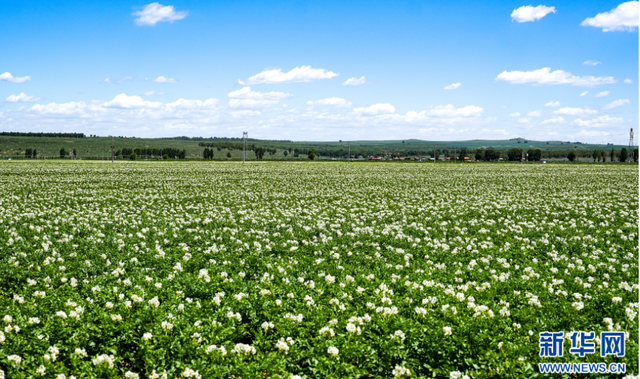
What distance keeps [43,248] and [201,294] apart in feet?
17.7

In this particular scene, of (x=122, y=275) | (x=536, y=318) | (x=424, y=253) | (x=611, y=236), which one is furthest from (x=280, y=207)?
(x=536, y=318)

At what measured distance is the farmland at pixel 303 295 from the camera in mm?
5148

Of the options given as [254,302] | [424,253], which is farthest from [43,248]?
[424,253]

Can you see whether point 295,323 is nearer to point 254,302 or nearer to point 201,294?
point 254,302

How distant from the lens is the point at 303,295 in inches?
285

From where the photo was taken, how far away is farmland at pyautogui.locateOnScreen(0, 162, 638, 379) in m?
5.15

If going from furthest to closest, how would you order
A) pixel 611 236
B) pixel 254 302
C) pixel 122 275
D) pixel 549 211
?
pixel 549 211 → pixel 611 236 → pixel 122 275 → pixel 254 302

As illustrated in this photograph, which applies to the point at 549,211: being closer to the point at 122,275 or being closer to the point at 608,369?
the point at 608,369

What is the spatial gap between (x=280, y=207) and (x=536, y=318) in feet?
44.9

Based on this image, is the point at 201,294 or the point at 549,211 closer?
the point at 201,294

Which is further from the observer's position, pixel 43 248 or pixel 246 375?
pixel 43 248

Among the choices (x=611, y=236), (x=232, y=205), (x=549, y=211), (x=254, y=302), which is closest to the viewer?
(x=254, y=302)

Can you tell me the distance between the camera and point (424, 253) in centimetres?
1070

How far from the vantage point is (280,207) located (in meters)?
19.1
